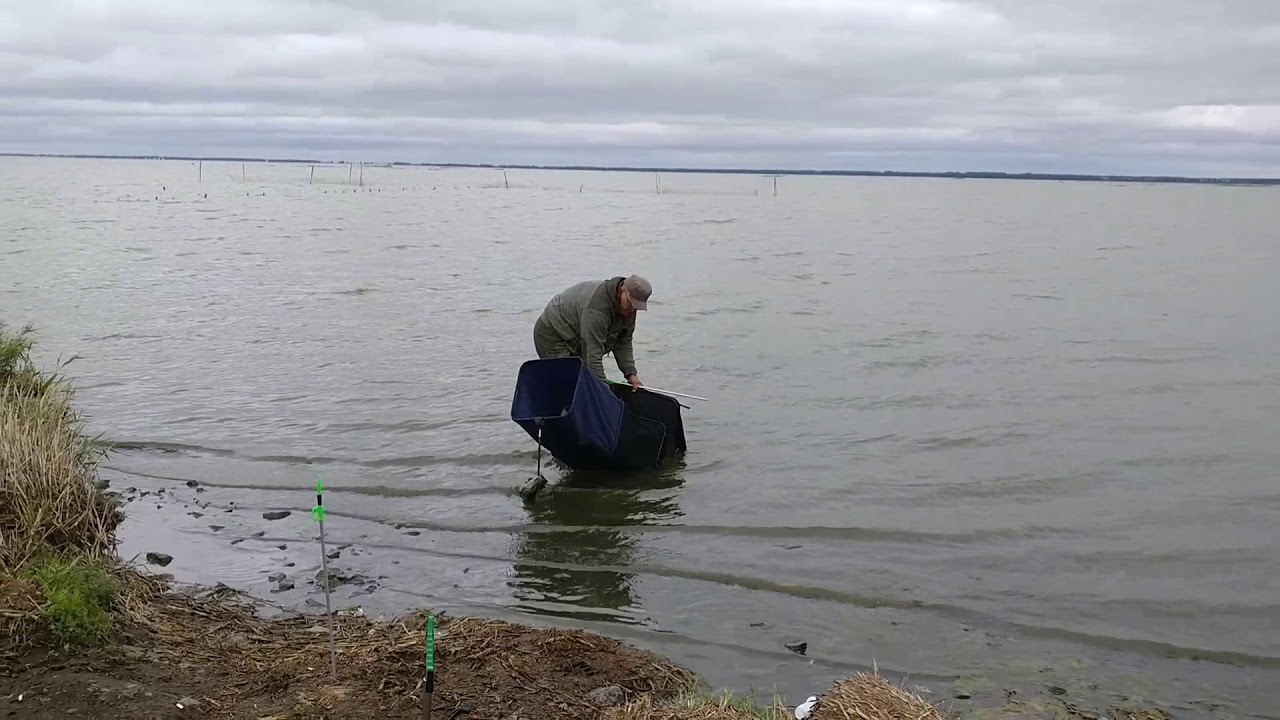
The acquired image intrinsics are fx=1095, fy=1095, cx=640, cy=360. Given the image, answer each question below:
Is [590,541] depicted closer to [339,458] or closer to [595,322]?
[595,322]

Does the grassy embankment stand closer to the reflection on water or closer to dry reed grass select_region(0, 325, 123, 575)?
dry reed grass select_region(0, 325, 123, 575)

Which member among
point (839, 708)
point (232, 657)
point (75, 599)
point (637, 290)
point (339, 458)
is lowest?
point (339, 458)

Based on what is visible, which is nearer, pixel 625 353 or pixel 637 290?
pixel 637 290

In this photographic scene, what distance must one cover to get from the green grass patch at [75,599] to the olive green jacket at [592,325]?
465cm

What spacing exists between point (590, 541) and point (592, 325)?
77.3 inches

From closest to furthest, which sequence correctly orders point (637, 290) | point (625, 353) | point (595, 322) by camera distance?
point (637, 290) < point (595, 322) < point (625, 353)

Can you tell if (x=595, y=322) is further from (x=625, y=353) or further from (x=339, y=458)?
(x=339, y=458)

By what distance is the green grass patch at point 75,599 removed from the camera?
5277mm

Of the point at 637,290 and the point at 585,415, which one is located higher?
the point at 637,290

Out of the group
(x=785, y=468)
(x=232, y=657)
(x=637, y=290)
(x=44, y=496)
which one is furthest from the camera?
(x=785, y=468)

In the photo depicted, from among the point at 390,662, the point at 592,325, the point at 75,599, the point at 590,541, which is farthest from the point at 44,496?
the point at 592,325

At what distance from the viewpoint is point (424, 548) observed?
863cm

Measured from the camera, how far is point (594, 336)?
31.7 feet

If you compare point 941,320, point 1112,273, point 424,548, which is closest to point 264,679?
point 424,548
